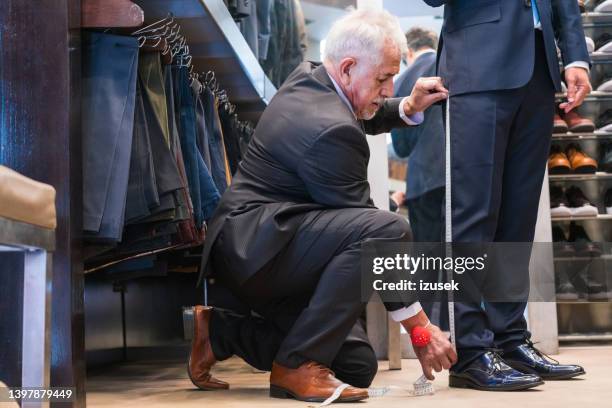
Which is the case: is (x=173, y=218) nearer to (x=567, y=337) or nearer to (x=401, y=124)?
(x=401, y=124)

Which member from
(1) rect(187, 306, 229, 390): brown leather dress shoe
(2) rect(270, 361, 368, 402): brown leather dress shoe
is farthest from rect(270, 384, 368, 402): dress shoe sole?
(1) rect(187, 306, 229, 390): brown leather dress shoe

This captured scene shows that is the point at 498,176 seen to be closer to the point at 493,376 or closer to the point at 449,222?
the point at 449,222

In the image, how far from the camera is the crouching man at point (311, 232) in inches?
83.6

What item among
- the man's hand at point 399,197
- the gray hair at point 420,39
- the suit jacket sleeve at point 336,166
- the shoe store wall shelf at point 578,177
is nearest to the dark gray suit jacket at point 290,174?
the suit jacket sleeve at point 336,166

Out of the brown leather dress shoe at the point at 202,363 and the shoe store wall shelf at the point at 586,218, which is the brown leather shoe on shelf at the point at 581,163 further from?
the brown leather dress shoe at the point at 202,363

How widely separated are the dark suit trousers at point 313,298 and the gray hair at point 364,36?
16.8 inches

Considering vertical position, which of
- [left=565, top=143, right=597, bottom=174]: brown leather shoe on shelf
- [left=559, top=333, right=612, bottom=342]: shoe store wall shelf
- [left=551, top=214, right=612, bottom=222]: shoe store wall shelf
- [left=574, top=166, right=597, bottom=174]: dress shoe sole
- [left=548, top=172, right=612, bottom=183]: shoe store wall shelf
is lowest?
[left=559, top=333, right=612, bottom=342]: shoe store wall shelf

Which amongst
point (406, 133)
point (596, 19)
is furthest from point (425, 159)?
point (596, 19)

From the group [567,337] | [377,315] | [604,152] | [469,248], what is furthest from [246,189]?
[604,152]

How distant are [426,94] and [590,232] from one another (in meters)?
2.26

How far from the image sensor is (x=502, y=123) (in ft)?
7.96

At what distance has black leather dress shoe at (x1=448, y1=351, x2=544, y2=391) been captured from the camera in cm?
220

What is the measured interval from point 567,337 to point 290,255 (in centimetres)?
226

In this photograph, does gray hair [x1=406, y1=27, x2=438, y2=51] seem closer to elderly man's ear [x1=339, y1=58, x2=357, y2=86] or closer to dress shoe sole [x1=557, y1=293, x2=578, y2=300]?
dress shoe sole [x1=557, y1=293, x2=578, y2=300]
